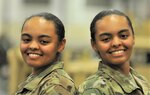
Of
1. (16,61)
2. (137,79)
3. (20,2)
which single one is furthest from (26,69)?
(20,2)

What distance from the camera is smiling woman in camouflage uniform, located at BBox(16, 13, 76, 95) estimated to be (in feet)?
5.71

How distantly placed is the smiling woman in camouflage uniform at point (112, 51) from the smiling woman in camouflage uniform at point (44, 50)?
0.13 metres

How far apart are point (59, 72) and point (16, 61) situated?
3269 mm

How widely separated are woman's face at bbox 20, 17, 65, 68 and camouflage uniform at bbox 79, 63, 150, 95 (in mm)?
195

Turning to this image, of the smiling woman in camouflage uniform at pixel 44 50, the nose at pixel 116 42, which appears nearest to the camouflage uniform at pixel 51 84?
the smiling woman in camouflage uniform at pixel 44 50

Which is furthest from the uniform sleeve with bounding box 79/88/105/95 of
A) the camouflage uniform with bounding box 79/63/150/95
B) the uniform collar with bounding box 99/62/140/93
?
the uniform collar with bounding box 99/62/140/93

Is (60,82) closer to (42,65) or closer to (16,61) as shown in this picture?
(42,65)

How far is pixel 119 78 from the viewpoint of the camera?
5.84ft

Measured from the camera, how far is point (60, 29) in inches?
70.5

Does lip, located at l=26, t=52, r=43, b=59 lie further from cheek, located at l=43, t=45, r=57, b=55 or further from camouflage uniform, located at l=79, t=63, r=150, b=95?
camouflage uniform, located at l=79, t=63, r=150, b=95

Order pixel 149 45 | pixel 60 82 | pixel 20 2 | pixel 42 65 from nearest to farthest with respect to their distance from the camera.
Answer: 1. pixel 60 82
2. pixel 42 65
3. pixel 149 45
4. pixel 20 2

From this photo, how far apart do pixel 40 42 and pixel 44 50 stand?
4cm

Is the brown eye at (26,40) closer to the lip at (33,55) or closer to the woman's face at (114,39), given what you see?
the lip at (33,55)

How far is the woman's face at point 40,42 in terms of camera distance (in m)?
1.75
